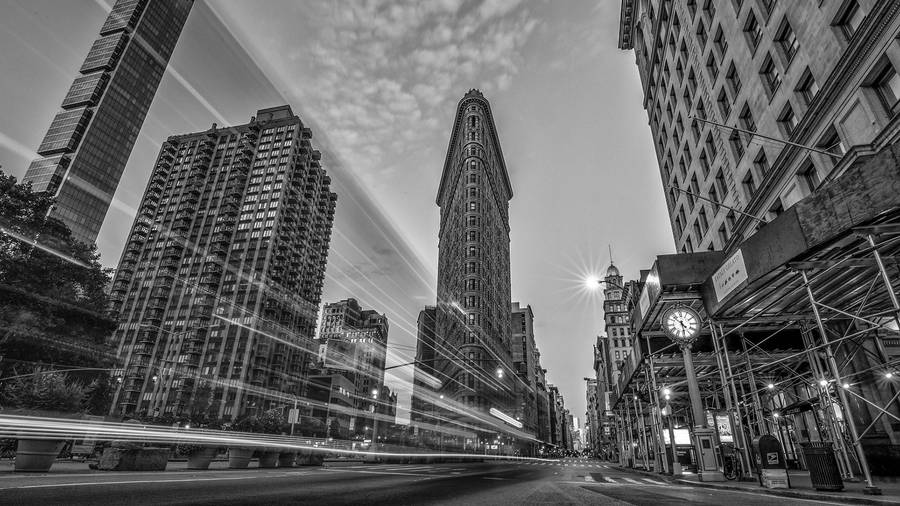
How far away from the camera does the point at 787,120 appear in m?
21.8

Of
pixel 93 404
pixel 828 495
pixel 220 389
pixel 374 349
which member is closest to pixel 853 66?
pixel 828 495

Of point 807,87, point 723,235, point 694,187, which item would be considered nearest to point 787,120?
point 807,87

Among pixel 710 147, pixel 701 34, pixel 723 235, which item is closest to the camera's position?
pixel 723 235

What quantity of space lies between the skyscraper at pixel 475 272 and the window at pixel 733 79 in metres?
53.1

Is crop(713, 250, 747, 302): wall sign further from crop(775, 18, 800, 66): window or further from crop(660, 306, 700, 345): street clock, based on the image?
crop(775, 18, 800, 66): window

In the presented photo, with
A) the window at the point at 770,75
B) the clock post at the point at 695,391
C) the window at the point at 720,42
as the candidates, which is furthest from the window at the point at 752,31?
the clock post at the point at 695,391

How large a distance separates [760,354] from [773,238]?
550 inches

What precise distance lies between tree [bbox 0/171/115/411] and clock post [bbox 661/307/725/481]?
40.8 metres

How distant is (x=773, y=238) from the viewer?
1151 centimetres

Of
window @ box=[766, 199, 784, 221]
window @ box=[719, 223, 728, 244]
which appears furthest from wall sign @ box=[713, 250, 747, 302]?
window @ box=[719, 223, 728, 244]

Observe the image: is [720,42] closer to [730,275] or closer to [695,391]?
[730,275]

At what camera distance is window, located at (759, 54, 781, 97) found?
881 inches

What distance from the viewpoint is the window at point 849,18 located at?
53.3 feet

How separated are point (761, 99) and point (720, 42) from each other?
7.22m
